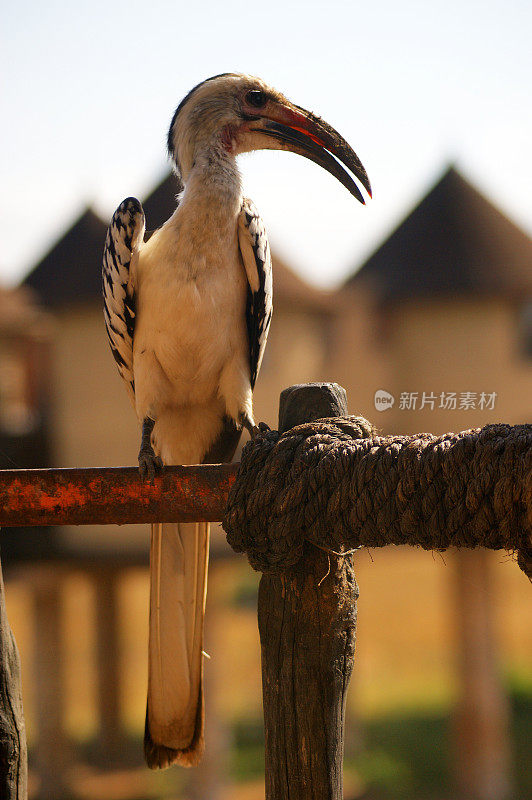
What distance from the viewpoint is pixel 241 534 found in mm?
1049

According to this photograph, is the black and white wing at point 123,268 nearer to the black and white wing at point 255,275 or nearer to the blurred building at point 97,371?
the black and white wing at point 255,275

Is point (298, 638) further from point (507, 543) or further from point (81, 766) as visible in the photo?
point (81, 766)

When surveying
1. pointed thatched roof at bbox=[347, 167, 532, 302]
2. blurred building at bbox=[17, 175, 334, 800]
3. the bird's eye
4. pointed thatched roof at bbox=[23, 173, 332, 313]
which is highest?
pointed thatched roof at bbox=[347, 167, 532, 302]

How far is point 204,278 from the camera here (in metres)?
1.96

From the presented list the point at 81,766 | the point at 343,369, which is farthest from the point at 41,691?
the point at 343,369

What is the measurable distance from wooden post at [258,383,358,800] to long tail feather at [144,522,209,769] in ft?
1.00

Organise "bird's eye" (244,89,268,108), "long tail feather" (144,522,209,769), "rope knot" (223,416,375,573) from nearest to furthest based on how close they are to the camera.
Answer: "rope knot" (223,416,375,573) → "long tail feather" (144,522,209,769) → "bird's eye" (244,89,268,108)

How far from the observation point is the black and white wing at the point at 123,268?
6.81 ft

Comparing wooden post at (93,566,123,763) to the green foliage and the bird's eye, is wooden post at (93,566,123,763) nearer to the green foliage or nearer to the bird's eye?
the green foliage

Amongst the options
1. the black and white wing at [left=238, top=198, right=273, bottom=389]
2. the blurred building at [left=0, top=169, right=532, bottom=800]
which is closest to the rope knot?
the black and white wing at [left=238, top=198, right=273, bottom=389]

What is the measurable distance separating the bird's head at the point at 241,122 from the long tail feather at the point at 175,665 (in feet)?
3.92

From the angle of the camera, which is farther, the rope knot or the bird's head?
the bird's head

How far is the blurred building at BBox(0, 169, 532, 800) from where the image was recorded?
20.4ft

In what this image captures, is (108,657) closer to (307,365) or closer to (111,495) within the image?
(307,365)
